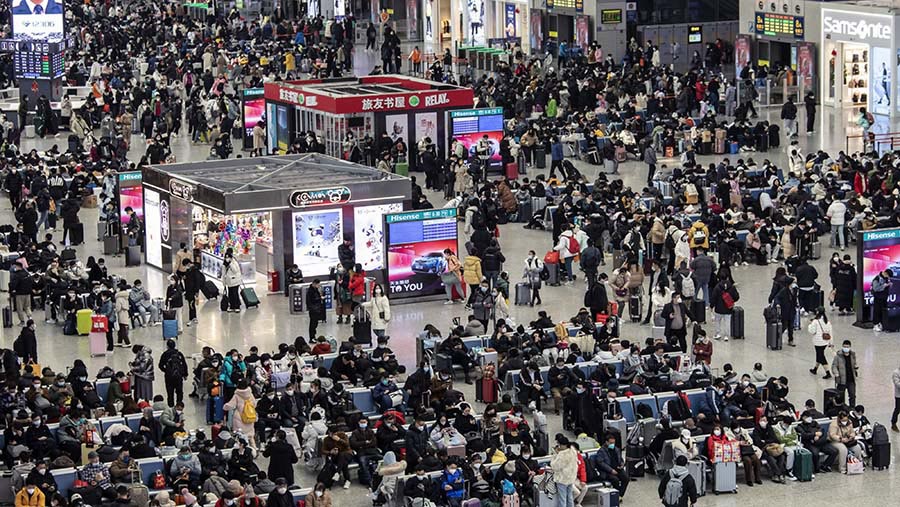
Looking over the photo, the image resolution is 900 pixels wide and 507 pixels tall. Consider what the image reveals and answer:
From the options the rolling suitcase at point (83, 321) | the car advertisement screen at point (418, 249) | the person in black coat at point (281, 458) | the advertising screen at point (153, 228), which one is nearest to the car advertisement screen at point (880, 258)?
the car advertisement screen at point (418, 249)

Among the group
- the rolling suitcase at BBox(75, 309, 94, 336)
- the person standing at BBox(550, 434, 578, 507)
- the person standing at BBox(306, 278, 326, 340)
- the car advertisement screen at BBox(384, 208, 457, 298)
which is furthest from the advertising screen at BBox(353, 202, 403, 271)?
the person standing at BBox(550, 434, 578, 507)

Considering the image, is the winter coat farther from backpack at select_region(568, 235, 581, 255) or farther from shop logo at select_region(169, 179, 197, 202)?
backpack at select_region(568, 235, 581, 255)

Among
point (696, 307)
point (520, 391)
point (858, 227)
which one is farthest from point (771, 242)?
point (520, 391)

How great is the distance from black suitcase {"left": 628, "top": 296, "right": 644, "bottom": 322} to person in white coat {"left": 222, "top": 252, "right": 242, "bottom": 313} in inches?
313

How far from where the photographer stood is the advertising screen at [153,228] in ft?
143

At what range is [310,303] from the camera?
37250 millimetres

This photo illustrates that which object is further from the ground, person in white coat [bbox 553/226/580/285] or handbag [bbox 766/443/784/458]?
person in white coat [bbox 553/226/580/285]

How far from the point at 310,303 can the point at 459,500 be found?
1071 cm

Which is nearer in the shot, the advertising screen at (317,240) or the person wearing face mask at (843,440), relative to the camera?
the person wearing face mask at (843,440)

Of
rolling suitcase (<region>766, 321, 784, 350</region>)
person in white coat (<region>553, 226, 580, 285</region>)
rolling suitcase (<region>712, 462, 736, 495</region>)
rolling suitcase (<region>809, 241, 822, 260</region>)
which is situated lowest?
rolling suitcase (<region>712, 462, 736, 495</region>)

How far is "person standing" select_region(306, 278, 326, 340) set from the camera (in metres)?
36.8

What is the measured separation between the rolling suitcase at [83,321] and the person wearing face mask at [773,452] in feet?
47.9

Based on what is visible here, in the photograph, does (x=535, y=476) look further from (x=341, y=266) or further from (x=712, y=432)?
(x=341, y=266)

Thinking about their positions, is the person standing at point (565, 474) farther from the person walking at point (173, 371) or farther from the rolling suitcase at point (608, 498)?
the person walking at point (173, 371)
